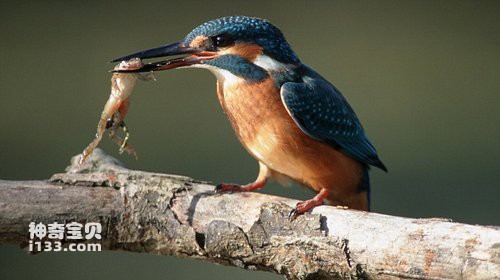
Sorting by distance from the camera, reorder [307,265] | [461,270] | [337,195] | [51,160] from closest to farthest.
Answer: [461,270], [307,265], [337,195], [51,160]

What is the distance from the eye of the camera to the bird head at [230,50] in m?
2.43

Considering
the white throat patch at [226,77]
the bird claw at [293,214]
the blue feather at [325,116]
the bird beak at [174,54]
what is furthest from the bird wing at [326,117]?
the bird claw at [293,214]

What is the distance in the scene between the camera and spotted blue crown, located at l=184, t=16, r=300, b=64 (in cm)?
243

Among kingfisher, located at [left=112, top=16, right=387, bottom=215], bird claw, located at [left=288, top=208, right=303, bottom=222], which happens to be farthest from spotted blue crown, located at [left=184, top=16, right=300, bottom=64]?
bird claw, located at [left=288, top=208, right=303, bottom=222]

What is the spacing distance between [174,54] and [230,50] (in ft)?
0.45

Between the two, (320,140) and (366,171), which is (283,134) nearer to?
(320,140)

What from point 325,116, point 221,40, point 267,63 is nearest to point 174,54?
point 221,40

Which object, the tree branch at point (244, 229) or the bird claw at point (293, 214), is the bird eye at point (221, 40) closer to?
the tree branch at point (244, 229)

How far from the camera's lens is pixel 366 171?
9.01 ft

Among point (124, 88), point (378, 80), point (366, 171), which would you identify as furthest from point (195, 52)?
point (378, 80)

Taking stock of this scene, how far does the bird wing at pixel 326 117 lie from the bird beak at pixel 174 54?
224 mm

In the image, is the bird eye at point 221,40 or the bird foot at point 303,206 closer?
the bird foot at point 303,206

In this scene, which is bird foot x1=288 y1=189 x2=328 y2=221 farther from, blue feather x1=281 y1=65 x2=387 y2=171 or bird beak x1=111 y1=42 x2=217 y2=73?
bird beak x1=111 y1=42 x2=217 y2=73

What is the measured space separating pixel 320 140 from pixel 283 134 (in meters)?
0.12
